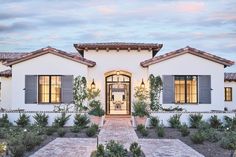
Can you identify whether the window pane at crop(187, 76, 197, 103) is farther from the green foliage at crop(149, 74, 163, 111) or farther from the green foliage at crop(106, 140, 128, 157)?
the green foliage at crop(106, 140, 128, 157)

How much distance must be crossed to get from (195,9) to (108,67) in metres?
6.70

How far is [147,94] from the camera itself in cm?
2597

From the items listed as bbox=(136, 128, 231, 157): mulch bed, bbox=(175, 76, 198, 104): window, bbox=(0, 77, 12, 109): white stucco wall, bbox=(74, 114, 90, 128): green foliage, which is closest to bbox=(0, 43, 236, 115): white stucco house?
bbox=(175, 76, 198, 104): window

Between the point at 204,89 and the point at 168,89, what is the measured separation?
2114mm

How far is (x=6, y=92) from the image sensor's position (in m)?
32.3

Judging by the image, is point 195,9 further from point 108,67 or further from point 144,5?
point 108,67

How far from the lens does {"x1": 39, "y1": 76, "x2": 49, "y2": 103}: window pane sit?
25047mm

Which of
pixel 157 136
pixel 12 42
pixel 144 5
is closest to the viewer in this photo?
pixel 157 136

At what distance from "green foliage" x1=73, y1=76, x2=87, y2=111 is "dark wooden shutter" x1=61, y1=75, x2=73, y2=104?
26 centimetres

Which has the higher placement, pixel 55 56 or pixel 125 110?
pixel 55 56

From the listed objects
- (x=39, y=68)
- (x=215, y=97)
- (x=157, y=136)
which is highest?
(x=39, y=68)

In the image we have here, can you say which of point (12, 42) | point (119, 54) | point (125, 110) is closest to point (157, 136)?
point (119, 54)

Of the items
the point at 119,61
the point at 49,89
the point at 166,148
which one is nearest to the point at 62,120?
the point at 49,89

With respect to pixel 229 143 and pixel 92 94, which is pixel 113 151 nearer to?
pixel 229 143
